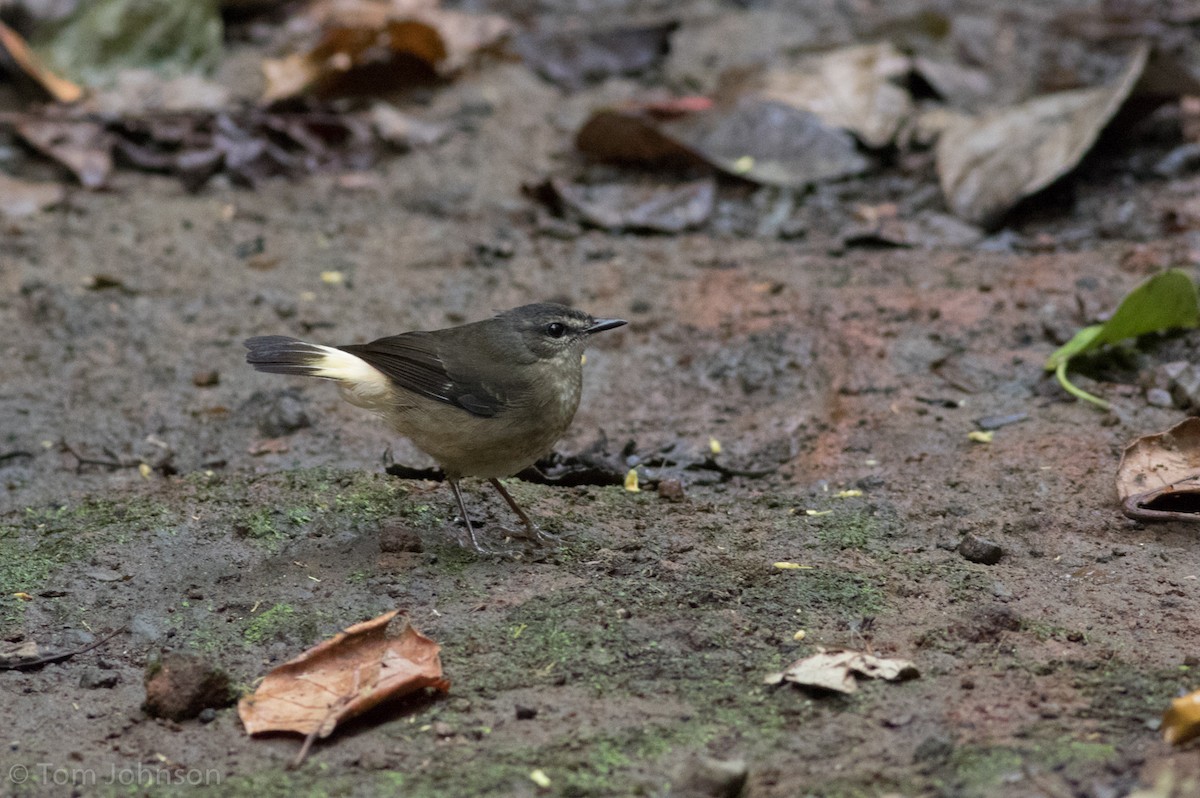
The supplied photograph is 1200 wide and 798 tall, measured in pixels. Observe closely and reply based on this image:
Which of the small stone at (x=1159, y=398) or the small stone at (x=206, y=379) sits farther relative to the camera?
Result: the small stone at (x=206, y=379)

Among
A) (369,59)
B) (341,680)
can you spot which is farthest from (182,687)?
(369,59)

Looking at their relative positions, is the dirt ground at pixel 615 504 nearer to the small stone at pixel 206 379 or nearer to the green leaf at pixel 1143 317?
the small stone at pixel 206 379

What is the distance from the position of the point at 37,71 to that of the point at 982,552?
22.9 ft

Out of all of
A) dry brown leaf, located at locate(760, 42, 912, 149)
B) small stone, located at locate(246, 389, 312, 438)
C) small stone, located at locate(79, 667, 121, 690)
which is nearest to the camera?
small stone, located at locate(79, 667, 121, 690)

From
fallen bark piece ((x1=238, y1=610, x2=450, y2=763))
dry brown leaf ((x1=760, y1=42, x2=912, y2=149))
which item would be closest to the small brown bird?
fallen bark piece ((x1=238, y1=610, x2=450, y2=763))

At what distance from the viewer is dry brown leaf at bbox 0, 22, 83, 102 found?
27.2 ft

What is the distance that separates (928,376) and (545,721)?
10.3 ft

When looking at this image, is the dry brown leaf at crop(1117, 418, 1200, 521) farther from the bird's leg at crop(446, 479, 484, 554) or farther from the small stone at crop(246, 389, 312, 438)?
the small stone at crop(246, 389, 312, 438)

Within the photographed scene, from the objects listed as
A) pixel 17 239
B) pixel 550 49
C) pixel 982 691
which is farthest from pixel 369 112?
pixel 982 691

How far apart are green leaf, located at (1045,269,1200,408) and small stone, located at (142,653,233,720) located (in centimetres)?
375

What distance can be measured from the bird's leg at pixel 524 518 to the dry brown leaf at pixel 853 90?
4051 mm

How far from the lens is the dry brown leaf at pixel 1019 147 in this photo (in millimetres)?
6965

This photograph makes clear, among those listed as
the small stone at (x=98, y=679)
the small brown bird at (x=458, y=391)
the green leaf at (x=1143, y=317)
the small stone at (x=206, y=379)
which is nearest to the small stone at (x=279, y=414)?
the small stone at (x=206, y=379)

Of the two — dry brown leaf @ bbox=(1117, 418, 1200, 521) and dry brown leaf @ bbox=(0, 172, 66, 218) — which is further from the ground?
dry brown leaf @ bbox=(1117, 418, 1200, 521)
